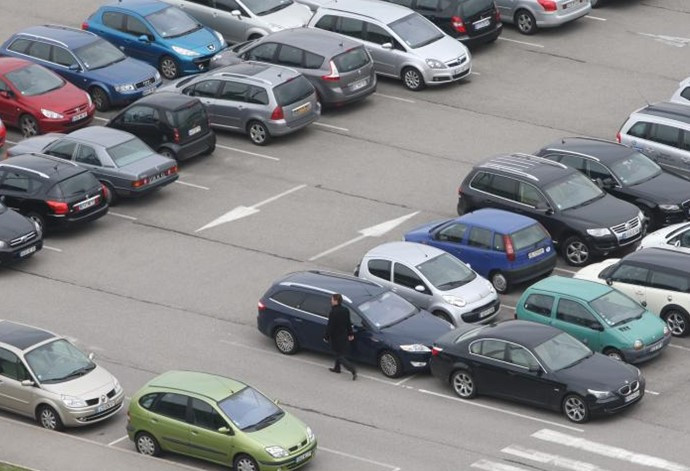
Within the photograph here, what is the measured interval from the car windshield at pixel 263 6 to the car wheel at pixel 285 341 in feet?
54.5

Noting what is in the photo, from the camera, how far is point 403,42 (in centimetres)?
4591

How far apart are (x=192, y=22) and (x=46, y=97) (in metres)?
5.53

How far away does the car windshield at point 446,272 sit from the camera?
112 feet

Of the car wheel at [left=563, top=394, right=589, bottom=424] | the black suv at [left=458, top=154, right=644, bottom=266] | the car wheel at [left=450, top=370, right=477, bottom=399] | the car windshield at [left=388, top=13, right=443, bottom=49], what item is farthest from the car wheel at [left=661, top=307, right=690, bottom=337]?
the car windshield at [left=388, top=13, right=443, bottom=49]

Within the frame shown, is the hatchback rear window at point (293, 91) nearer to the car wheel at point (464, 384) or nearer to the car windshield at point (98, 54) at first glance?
the car windshield at point (98, 54)

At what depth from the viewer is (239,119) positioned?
43.2 metres

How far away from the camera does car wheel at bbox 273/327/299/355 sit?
1307 inches

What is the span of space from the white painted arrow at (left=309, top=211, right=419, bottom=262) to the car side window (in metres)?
5.65

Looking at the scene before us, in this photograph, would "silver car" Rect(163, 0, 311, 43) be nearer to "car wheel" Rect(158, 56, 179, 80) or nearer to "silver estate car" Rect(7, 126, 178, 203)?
"car wheel" Rect(158, 56, 179, 80)

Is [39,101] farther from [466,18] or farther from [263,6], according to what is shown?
[466,18]

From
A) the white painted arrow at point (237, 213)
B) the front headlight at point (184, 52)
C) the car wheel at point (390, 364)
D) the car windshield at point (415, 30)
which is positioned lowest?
the white painted arrow at point (237, 213)

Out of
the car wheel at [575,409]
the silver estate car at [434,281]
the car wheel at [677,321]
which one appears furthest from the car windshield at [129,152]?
the car wheel at [575,409]

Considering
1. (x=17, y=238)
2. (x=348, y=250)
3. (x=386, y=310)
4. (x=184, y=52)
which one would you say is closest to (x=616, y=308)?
(x=386, y=310)

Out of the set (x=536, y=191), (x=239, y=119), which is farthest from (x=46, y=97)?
(x=536, y=191)
